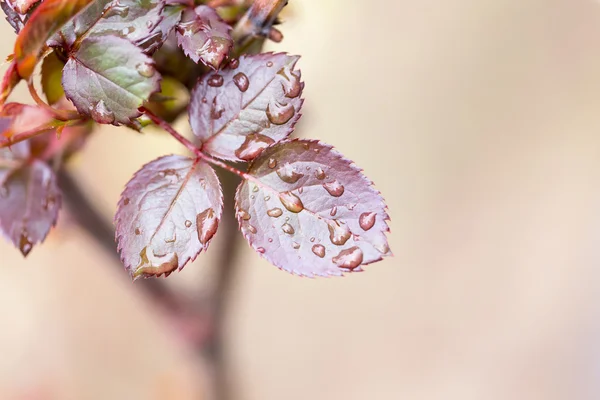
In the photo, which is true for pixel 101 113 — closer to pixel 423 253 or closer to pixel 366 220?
pixel 366 220

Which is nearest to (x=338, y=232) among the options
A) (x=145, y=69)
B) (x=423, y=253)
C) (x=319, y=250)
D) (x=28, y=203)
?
(x=319, y=250)

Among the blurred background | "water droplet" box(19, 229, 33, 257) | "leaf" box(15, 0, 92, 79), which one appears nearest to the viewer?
"leaf" box(15, 0, 92, 79)

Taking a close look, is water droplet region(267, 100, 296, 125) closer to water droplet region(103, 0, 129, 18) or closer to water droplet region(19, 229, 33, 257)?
water droplet region(103, 0, 129, 18)

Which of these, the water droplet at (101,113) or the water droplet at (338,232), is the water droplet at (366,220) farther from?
the water droplet at (101,113)

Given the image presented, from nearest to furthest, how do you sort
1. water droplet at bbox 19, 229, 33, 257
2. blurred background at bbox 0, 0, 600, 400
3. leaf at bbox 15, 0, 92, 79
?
1. leaf at bbox 15, 0, 92, 79
2. water droplet at bbox 19, 229, 33, 257
3. blurred background at bbox 0, 0, 600, 400

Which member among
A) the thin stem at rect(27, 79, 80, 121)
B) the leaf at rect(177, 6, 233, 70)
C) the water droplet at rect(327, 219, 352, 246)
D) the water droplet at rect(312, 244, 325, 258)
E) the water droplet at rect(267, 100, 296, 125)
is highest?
the leaf at rect(177, 6, 233, 70)

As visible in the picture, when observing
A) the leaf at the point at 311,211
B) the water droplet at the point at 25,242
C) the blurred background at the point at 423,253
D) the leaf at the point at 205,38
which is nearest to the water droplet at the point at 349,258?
the leaf at the point at 311,211

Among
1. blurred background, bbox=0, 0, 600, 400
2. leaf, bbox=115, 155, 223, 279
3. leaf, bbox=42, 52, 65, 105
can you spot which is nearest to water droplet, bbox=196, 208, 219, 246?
leaf, bbox=115, 155, 223, 279
